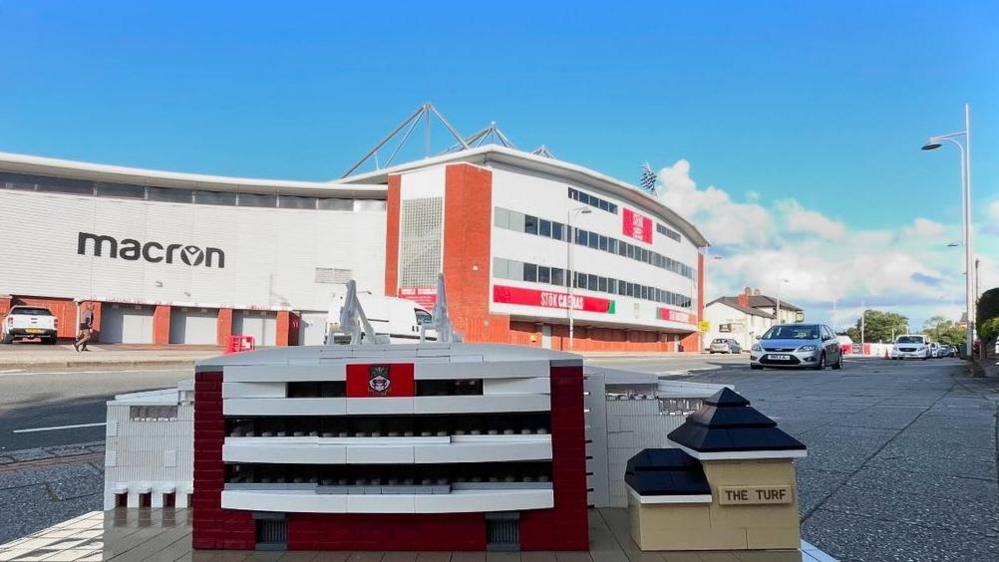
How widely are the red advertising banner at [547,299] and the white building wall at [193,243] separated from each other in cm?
825

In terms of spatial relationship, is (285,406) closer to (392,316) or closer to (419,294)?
(392,316)

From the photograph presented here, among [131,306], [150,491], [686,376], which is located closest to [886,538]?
[150,491]

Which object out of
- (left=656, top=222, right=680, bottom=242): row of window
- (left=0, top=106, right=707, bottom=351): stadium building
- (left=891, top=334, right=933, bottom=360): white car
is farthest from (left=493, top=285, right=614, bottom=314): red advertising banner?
Answer: (left=891, top=334, right=933, bottom=360): white car

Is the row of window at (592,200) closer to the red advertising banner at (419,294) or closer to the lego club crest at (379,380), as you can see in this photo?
the red advertising banner at (419,294)

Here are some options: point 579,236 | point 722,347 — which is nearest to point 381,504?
point 579,236

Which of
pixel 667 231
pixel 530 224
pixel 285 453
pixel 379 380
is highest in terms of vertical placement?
pixel 667 231

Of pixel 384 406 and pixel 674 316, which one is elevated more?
pixel 674 316

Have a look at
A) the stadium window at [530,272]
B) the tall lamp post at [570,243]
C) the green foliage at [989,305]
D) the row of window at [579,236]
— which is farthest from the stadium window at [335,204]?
the green foliage at [989,305]

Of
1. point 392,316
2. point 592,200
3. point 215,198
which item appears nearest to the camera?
point 392,316

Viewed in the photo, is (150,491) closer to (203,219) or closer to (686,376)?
(686,376)

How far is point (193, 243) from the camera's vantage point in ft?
126

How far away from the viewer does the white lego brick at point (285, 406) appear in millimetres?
2924

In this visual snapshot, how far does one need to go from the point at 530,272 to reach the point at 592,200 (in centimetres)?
939

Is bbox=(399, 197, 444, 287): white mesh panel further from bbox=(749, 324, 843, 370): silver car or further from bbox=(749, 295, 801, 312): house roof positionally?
bbox=(749, 295, 801, 312): house roof
